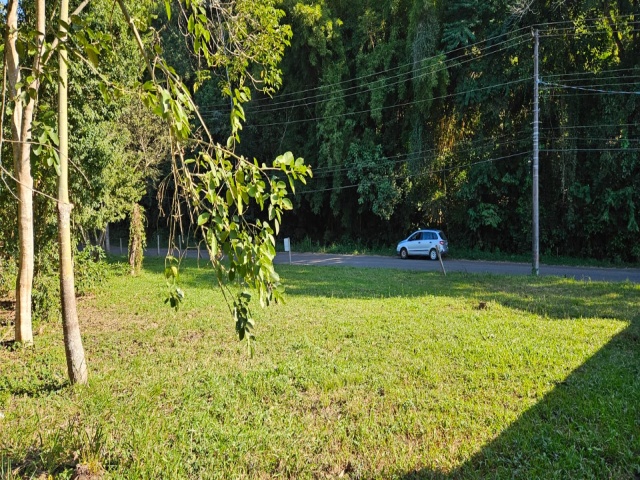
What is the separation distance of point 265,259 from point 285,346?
185 inches

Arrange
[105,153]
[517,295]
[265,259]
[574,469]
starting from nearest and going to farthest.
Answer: [265,259] → [574,469] → [105,153] → [517,295]

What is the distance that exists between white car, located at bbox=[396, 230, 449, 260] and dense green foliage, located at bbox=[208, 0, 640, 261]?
170cm

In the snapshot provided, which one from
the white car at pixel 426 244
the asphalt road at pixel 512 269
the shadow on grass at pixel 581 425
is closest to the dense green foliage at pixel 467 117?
the white car at pixel 426 244

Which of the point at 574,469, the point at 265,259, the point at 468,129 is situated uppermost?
the point at 468,129

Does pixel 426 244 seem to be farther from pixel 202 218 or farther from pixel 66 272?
pixel 202 218

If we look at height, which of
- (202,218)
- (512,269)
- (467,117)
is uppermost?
(467,117)

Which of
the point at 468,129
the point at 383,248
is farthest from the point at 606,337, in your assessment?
the point at 383,248

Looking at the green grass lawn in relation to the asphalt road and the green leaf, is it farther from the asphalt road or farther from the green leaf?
the asphalt road

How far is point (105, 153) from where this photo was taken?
30.9ft

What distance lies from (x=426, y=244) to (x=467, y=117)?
6.15m

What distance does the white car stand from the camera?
2152 cm

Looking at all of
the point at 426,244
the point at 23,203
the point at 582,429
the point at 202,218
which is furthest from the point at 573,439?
the point at 426,244

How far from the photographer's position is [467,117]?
70.2 feet

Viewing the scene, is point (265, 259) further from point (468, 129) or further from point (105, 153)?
point (468, 129)
